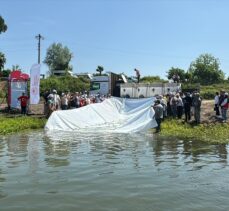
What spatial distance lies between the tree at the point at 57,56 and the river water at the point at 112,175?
93.0 m

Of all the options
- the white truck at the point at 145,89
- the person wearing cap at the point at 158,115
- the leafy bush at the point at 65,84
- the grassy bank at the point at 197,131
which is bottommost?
the grassy bank at the point at 197,131

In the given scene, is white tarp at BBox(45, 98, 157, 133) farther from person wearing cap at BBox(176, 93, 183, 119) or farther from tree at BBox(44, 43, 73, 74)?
tree at BBox(44, 43, 73, 74)

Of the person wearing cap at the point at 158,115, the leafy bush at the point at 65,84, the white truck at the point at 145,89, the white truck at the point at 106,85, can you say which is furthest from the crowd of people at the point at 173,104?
the leafy bush at the point at 65,84

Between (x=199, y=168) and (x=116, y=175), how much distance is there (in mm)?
2726

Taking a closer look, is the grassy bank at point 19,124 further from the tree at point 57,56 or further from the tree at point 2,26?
the tree at point 57,56

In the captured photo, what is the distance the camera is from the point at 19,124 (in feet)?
83.0

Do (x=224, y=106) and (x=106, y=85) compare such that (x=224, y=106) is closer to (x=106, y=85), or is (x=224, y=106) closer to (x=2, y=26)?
(x=106, y=85)

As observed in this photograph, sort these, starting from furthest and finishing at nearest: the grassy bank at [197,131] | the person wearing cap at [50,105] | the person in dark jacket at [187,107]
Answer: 1. the person wearing cap at [50,105]
2. the person in dark jacket at [187,107]
3. the grassy bank at [197,131]

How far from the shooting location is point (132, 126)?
25.2m

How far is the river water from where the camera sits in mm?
9148

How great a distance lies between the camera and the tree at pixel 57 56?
111 m

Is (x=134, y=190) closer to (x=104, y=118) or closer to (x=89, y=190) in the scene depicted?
(x=89, y=190)

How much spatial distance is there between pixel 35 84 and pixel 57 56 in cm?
8394

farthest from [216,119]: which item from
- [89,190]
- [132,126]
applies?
[89,190]
